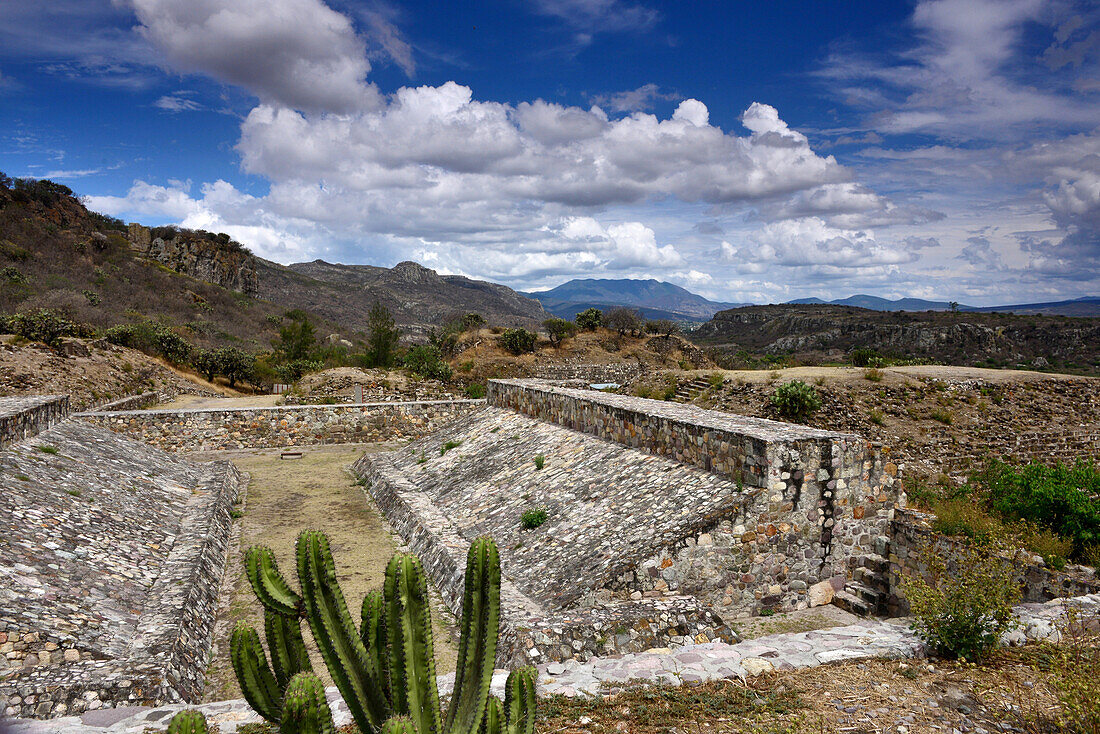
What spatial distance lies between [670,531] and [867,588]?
272 centimetres

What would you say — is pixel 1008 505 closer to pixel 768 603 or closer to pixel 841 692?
pixel 768 603

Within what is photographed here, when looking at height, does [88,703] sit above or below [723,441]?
below

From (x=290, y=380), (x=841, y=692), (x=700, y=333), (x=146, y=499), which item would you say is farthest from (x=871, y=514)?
(x=700, y=333)

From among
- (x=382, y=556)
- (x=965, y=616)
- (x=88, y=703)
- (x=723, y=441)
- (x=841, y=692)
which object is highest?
(x=723, y=441)

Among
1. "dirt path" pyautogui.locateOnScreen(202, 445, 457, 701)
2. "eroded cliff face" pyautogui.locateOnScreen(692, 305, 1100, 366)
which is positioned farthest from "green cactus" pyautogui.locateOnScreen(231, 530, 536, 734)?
"eroded cliff face" pyautogui.locateOnScreen(692, 305, 1100, 366)

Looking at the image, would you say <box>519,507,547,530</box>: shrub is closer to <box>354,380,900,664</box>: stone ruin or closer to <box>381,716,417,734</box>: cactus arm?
<box>354,380,900,664</box>: stone ruin

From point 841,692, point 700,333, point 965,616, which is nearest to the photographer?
point 841,692

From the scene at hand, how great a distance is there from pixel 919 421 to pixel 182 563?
20965 millimetres

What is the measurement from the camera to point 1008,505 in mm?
8500

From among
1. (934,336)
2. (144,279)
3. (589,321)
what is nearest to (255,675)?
(589,321)

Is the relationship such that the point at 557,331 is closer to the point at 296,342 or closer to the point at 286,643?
the point at 296,342

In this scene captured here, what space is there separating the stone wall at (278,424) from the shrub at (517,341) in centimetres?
1442

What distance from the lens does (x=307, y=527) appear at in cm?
751

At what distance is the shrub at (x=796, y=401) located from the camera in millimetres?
18781
